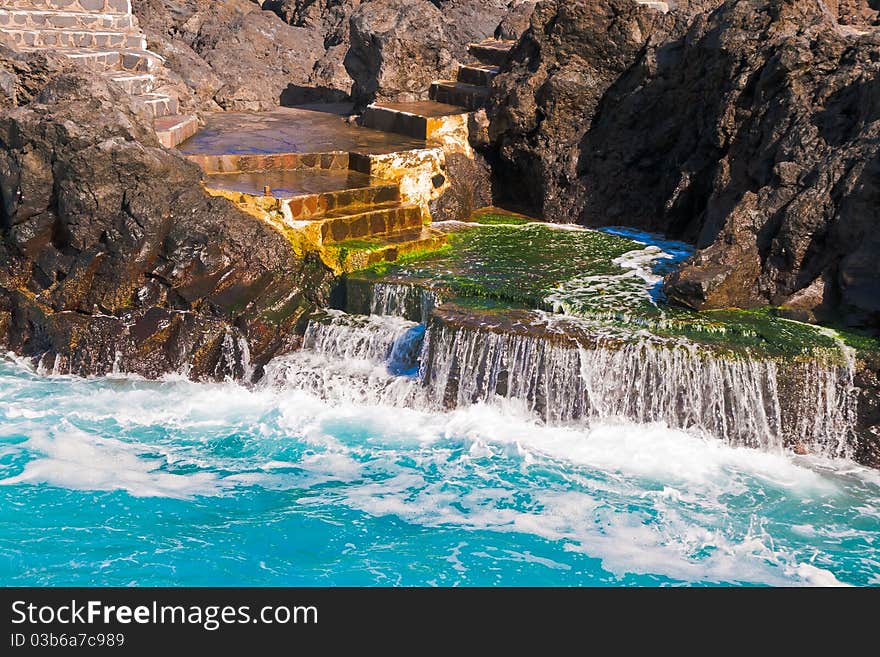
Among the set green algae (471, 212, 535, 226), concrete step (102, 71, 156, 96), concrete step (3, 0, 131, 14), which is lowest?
green algae (471, 212, 535, 226)

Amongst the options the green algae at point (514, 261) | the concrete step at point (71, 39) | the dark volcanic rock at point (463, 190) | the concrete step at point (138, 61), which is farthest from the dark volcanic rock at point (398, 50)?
the green algae at point (514, 261)

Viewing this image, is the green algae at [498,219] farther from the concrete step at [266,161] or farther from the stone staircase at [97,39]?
the stone staircase at [97,39]

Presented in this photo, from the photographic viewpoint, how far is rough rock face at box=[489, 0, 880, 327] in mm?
8820

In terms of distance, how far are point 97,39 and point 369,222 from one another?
5.29m

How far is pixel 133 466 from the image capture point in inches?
305

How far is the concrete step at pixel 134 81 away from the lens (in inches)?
495

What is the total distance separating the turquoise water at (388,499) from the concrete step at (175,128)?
3501mm

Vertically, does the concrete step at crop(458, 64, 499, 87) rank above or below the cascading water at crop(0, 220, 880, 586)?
above

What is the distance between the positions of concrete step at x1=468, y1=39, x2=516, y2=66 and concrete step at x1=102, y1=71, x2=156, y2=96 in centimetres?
419

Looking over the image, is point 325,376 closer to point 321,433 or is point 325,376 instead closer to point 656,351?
point 321,433

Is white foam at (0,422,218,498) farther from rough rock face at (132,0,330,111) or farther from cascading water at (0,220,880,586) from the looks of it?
rough rock face at (132,0,330,111)

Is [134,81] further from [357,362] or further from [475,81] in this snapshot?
[357,362]

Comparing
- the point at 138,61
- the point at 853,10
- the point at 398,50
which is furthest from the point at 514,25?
the point at 138,61

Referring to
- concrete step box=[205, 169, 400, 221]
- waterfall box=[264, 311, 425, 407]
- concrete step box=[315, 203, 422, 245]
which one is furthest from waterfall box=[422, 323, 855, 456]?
concrete step box=[205, 169, 400, 221]
